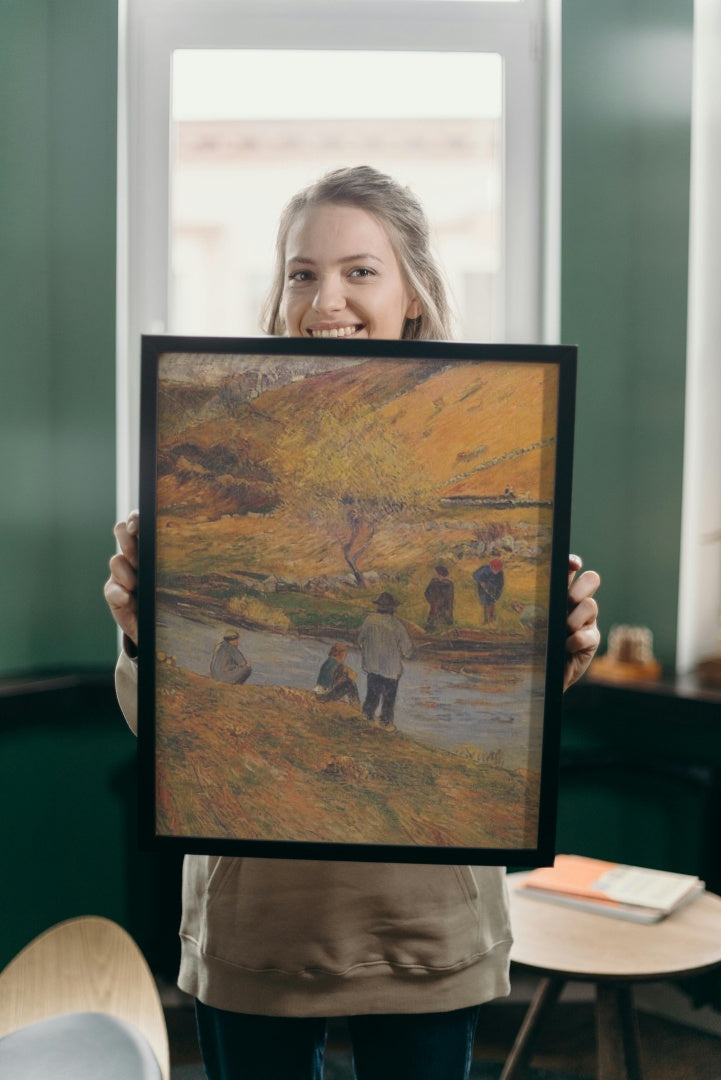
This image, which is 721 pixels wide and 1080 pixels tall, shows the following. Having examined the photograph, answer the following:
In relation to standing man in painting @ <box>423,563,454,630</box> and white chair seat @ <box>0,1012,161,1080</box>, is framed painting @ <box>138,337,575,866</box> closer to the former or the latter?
standing man in painting @ <box>423,563,454,630</box>

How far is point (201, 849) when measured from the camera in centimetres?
98

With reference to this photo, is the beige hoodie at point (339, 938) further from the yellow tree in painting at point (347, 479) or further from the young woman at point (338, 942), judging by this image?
the yellow tree in painting at point (347, 479)

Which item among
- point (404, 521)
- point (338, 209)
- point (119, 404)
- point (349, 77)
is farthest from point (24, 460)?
point (404, 521)

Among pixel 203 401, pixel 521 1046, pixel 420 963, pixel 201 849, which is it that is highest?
pixel 203 401

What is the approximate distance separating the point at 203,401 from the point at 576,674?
459 mm

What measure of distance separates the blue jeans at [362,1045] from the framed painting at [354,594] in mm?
210

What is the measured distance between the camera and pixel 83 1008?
864 millimetres

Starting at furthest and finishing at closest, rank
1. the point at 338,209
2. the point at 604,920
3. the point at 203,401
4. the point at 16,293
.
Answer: the point at 16,293 → the point at 604,920 → the point at 338,209 → the point at 203,401

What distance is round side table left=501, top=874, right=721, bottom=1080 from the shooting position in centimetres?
162

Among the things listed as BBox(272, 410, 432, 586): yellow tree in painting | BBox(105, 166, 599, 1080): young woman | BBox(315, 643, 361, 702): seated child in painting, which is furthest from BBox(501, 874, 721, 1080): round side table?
BBox(272, 410, 432, 586): yellow tree in painting

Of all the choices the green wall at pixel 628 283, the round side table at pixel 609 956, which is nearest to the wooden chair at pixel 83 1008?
the round side table at pixel 609 956

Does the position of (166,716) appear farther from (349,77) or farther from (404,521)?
(349,77)

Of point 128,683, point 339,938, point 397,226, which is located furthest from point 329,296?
point 339,938

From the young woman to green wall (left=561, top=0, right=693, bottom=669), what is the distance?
5.26ft
